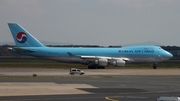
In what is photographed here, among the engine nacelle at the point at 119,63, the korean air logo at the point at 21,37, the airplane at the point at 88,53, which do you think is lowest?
the engine nacelle at the point at 119,63

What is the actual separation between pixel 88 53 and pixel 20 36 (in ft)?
43.3

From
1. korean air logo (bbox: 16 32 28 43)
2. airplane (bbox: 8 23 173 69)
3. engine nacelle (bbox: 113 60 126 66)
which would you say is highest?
korean air logo (bbox: 16 32 28 43)

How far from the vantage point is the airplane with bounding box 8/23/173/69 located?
79312 mm

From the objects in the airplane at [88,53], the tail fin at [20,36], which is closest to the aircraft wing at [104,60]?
the airplane at [88,53]

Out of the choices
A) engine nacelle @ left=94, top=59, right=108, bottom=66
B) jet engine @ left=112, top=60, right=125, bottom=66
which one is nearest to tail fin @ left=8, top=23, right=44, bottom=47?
engine nacelle @ left=94, top=59, right=108, bottom=66

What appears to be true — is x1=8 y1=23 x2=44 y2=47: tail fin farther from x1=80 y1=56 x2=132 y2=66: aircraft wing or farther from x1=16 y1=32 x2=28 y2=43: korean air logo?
x1=80 y1=56 x2=132 y2=66: aircraft wing

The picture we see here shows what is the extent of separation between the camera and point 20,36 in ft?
261

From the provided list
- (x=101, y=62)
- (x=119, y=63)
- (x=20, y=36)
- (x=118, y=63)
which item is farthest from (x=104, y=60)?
(x=20, y=36)

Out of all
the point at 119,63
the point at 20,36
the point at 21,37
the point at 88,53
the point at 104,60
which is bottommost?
the point at 119,63

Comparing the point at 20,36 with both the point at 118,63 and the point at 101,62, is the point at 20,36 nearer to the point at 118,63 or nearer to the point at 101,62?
the point at 101,62

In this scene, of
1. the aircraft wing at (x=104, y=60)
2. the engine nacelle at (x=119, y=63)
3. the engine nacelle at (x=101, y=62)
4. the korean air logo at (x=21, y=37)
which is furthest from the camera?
the korean air logo at (x=21, y=37)

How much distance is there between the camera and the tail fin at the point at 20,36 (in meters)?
79.3

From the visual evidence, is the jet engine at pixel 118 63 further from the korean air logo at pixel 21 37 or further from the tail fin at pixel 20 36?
the korean air logo at pixel 21 37

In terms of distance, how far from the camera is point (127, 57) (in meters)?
82.1
